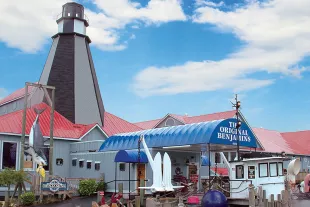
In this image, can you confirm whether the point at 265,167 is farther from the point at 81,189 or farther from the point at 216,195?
the point at 81,189

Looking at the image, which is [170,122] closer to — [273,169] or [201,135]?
[201,135]

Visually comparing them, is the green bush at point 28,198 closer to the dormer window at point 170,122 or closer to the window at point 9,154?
the window at point 9,154

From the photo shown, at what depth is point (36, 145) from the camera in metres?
31.2

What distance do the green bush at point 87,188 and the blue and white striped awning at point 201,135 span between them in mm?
3579

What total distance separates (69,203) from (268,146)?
29.8m

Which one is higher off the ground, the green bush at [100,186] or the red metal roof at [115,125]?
the red metal roof at [115,125]

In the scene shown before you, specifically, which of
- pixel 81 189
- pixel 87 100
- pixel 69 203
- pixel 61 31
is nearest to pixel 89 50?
pixel 61 31

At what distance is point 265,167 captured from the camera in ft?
74.4

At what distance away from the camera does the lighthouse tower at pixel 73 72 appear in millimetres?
40000

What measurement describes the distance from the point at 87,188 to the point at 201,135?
29.9 feet

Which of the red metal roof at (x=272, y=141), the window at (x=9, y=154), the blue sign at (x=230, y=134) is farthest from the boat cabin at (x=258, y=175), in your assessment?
the red metal roof at (x=272, y=141)

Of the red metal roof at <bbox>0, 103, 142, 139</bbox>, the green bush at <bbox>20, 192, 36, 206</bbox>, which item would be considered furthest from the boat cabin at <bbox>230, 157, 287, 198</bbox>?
the red metal roof at <bbox>0, 103, 142, 139</bbox>

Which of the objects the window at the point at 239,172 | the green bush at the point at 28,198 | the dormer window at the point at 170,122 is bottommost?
the green bush at the point at 28,198

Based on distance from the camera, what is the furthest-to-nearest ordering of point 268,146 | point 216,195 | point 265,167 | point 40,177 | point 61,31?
point 268,146 < point 61,31 < point 40,177 < point 265,167 < point 216,195
